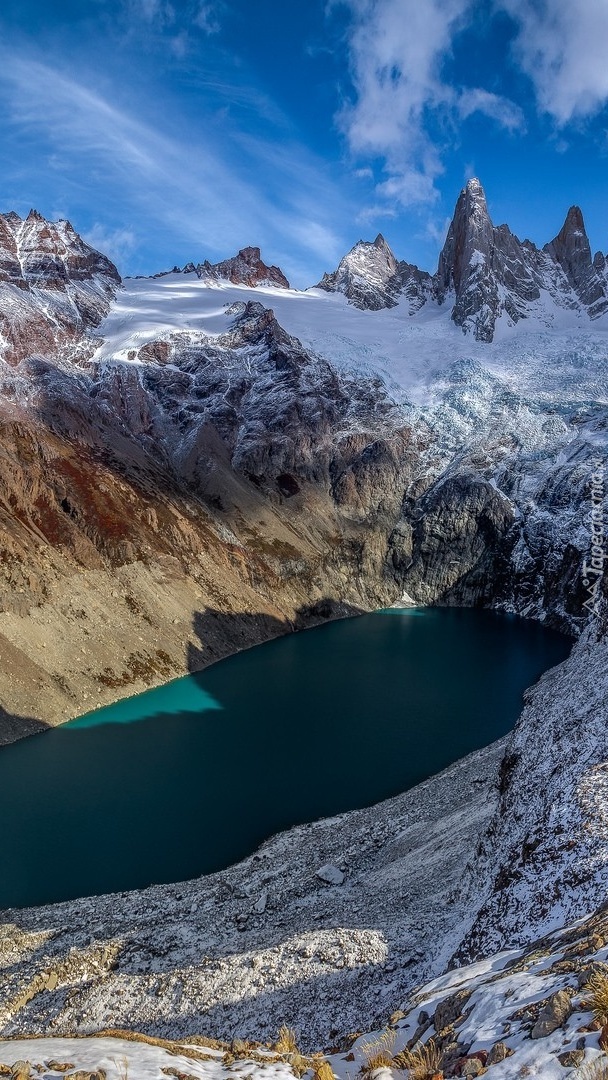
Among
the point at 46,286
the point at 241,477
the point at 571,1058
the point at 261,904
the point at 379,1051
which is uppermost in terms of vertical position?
the point at 46,286

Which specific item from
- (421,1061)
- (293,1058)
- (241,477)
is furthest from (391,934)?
(241,477)

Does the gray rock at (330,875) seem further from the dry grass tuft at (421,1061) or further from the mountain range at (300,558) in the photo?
the dry grass tuft at (421,1061)

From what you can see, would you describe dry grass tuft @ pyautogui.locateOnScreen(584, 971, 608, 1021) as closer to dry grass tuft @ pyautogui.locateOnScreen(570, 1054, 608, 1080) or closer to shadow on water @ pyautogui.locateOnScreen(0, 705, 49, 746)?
dry grass tuft @ pyautogui.locateOnScreen(570, 1054, 608, 1080)

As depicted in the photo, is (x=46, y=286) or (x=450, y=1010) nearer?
(x=450, y=1010)

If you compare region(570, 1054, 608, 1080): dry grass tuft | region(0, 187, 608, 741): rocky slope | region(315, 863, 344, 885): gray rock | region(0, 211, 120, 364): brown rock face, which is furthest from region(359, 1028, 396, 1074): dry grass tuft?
region(0, 211, 120, 364): brown rock face

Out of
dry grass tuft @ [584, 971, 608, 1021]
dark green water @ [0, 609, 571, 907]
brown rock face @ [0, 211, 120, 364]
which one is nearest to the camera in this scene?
dry grass tuft @ [584, 971, 608, 1021]

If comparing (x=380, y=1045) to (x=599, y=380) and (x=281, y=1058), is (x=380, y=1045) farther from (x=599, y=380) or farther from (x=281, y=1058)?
(x=599, y=380)

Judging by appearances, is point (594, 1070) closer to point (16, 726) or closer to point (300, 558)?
point (16, 726)
